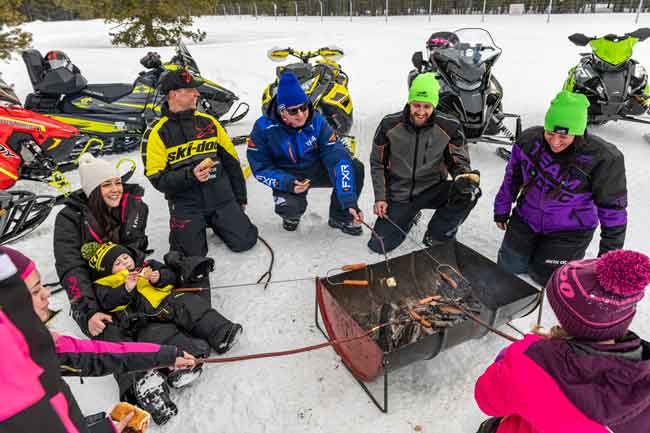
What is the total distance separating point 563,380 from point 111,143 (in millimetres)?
5661

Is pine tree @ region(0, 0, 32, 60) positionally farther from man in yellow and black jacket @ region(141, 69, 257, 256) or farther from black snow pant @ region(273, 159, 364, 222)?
black snow pant @ region(273, 159, 364, 222)

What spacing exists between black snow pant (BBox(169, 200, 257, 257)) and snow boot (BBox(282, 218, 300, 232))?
324mm

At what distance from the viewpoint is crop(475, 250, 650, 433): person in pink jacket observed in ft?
3.73

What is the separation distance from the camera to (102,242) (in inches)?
104

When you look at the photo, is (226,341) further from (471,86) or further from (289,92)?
(471,86)

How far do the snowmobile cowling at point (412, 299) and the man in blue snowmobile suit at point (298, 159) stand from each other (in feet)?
2.13


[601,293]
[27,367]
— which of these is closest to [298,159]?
[601,293]

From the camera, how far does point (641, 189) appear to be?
4234 millimetres

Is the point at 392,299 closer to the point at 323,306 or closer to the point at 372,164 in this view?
the point at 323,306

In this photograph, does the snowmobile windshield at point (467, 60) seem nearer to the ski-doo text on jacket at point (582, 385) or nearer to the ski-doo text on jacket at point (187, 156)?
the ski-doo text on jacket at point (187, 156)

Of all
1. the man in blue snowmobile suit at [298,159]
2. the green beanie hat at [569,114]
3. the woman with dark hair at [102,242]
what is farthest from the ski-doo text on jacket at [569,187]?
the woman with dark hair at [102,242]

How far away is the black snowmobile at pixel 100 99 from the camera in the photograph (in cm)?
524

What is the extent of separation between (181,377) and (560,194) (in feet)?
8.49

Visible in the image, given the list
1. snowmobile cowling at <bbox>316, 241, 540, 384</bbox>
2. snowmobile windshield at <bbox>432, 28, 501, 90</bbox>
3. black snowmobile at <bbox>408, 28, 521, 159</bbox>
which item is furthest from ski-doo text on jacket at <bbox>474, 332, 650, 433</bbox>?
snowmobile windshield at <bbox>432, 28, 501, 90</bbox>
